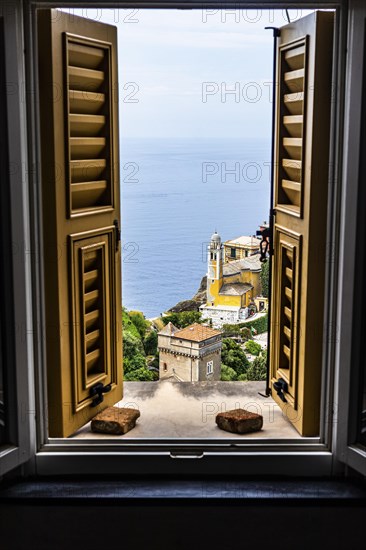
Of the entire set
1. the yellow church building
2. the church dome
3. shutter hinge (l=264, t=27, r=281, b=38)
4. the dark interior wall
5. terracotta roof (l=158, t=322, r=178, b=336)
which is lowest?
the dark interior wall

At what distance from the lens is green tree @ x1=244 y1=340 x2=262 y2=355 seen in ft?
10.0

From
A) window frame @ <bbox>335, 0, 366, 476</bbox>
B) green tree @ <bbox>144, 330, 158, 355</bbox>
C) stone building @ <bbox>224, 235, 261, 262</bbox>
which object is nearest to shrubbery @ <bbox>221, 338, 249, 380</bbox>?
green tree @ <bbox>144, 330, 158, 355</bbox>

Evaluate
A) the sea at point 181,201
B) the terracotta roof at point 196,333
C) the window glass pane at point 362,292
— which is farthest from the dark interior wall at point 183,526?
the terracotta roof at point 196,333

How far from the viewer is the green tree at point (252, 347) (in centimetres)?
305

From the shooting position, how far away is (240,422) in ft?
6.83

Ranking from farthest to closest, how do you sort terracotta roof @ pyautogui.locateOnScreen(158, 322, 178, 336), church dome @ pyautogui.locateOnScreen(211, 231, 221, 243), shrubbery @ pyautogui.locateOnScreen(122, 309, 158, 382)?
shrubbery @ pyautogui.locateOnScreen(122, 309, 158, 382) → terracotta roof @ pyautogui.locateOnScreen(158, 322, 178, 336) → church dome @ pyautogui.locateOnScreen(211, 231, 221, 243)

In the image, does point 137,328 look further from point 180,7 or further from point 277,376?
point 180,7

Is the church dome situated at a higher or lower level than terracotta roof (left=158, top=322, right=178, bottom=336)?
higher

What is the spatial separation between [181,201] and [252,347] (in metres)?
0.93

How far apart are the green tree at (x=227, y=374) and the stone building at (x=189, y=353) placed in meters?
0.07

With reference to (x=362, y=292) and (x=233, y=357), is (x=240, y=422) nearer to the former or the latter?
(x=362, y=292)

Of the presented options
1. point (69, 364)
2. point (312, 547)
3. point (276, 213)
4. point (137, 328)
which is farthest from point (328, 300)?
point (137, 328)

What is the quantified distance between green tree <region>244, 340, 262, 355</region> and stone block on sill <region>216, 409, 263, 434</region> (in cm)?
91

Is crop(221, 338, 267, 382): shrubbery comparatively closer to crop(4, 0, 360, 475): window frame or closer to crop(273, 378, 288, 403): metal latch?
crop(273, 378, 288, 403): metal latch
